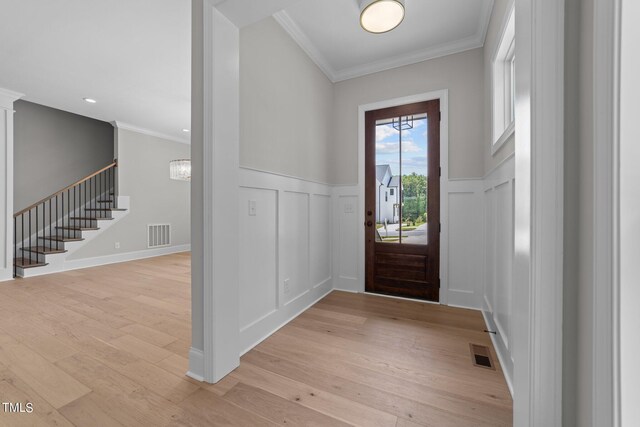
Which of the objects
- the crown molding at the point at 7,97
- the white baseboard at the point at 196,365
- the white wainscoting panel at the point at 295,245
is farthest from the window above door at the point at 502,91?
the crown molding at the point at 7,97

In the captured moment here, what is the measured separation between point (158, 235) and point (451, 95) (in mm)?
5967

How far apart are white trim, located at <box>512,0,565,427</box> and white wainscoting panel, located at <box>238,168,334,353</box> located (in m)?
1.52

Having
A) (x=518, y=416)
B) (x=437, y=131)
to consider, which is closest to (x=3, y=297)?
(x=518, y=416)

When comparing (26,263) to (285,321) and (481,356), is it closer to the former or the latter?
(285,321)

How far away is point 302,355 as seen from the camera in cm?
172

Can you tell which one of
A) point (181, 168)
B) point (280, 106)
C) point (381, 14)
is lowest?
point (181, 168)

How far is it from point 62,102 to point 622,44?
19.5 feet

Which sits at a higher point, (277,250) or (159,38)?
(159,38)

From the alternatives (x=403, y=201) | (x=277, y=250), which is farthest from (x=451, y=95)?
(x=277, y=250)

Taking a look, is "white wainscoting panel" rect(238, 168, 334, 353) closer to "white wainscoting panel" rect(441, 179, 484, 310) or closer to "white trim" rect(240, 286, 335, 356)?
"white trim" rect(240, 286, 335, 356)

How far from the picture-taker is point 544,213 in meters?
0.72

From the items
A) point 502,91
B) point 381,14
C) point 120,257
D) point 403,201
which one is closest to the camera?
point 381,14

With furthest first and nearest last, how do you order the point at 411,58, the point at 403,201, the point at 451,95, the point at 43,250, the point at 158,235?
1. the point at 158,235
2. the point at 43,250
3. the point at 403,201
4. the point at 411,58
5. the point at 451,95

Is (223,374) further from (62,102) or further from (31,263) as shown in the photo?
(62,102)
